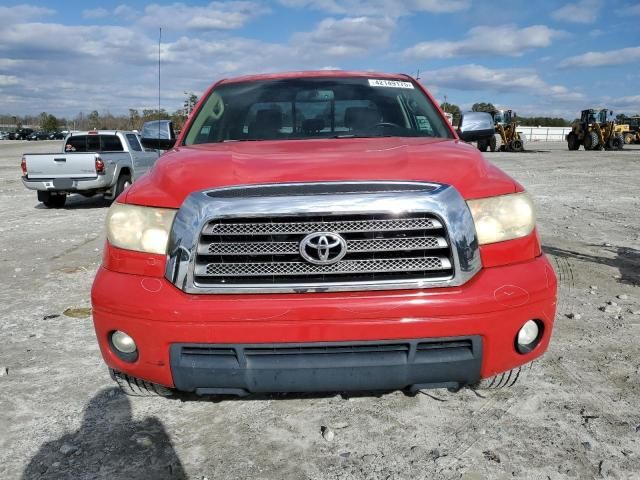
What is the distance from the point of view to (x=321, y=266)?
228 centimetres

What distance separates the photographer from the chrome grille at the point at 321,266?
89.4 inches

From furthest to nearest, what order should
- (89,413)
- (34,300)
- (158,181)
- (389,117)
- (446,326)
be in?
(34,300), (389,117), (89,413), (158,181), (446,326)

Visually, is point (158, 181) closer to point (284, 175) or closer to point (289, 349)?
point (284, 175)

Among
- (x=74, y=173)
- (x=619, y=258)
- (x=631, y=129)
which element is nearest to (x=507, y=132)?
(x=631, y=129)

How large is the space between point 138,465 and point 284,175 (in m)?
1.43

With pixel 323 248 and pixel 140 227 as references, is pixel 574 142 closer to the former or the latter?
pixel 323 248

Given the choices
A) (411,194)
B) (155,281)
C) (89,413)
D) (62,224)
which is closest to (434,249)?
(411,194)

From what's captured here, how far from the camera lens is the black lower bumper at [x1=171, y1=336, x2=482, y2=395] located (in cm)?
225

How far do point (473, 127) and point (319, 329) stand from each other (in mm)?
2577

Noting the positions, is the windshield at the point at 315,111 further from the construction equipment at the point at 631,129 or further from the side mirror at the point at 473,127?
the construction equipment at the point at 631,129

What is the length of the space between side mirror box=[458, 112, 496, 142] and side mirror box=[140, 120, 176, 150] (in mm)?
2202

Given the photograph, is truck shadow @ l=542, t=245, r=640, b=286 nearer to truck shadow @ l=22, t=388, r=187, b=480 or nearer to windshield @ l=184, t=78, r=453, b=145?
windshield @ l=184, t=78, r=453, b=145

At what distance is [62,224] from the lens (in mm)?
9383

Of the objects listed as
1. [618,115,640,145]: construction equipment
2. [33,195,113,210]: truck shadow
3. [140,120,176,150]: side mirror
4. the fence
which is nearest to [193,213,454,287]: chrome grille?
[140,120,176,150]: side mirror
